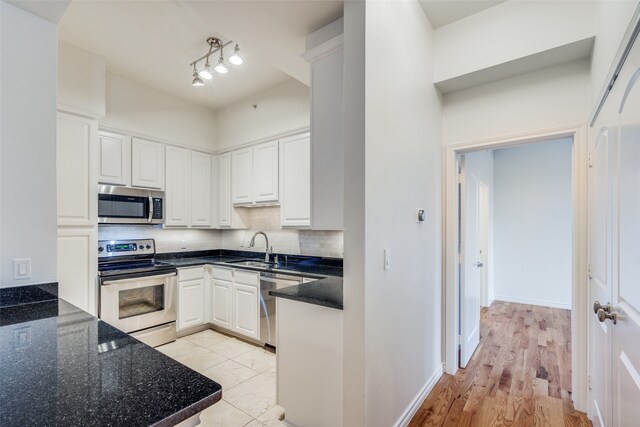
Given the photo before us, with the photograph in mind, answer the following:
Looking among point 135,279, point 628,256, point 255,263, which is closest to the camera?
point 628,256

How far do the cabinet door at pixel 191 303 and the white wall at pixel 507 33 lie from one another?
3.42 metres

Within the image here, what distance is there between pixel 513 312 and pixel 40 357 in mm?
5325

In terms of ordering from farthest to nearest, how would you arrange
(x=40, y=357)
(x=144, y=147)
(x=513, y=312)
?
(x=513, y=312), (x=144, y=147), (x=40, y=357)

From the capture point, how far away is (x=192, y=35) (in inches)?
105

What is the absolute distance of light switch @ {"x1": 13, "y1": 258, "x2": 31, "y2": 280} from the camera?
1.49m

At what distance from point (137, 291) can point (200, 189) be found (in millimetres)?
1510

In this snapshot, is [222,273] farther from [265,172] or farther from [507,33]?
[507,33]

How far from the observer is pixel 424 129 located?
7.62 feet

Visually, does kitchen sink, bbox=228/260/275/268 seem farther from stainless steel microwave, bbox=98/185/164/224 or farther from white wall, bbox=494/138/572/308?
white wall, bbox=494/138/572/308

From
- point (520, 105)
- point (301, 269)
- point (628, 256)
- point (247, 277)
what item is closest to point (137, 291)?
point (247, 277)

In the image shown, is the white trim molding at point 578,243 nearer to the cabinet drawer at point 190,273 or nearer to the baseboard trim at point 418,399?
the baseboard trim at point 418,399

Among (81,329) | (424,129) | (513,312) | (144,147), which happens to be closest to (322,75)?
(424,129)

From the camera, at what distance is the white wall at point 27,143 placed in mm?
1475

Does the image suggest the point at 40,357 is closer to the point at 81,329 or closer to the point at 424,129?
the point at 81,329
